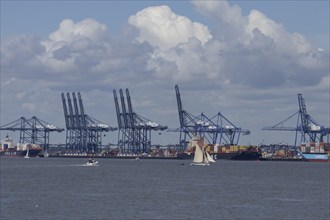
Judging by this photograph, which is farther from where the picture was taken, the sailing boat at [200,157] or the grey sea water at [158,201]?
the sailing boat at [200,157]

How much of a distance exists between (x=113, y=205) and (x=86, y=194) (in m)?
12.2

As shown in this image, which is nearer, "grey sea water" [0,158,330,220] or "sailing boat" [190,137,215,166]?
"grey sea water" [0,158,330,220]

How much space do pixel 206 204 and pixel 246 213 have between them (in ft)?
25.1

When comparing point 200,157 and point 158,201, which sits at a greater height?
point 200,157

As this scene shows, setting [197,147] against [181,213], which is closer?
[181,213]

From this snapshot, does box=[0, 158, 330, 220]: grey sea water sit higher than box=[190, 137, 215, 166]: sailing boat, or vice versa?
box=[190, 137, 215, 166]: sailing boat

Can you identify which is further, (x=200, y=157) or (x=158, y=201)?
(x=200, y=157)

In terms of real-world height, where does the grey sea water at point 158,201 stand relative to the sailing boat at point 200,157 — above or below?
below

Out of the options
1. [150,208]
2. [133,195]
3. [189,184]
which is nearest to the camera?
[150,208]

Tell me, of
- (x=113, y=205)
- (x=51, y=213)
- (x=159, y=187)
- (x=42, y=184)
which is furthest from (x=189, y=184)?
(x=51, y=213)

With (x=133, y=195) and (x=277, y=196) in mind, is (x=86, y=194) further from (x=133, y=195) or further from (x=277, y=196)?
(x=277, y=196)

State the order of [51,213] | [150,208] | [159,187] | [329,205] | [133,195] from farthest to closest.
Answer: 1. [159,187]
2. [133,195]
3. [329,205]
4. [150,208]
5. [51,213]

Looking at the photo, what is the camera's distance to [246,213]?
67.2 metres

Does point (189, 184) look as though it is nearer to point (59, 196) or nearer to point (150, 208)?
point (59, 196)
